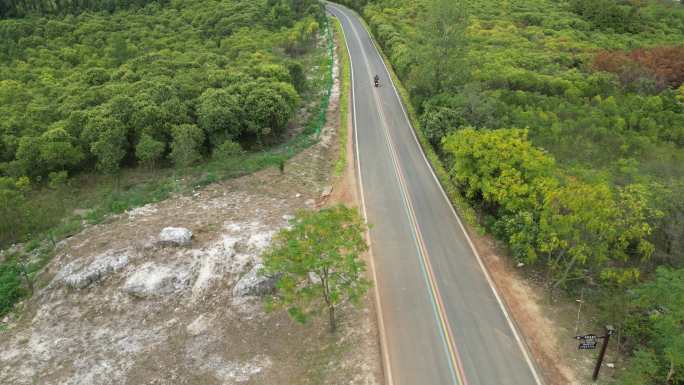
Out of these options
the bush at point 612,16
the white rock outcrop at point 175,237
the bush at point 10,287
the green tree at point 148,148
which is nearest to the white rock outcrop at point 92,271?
the white rock outcrop at point 175,237

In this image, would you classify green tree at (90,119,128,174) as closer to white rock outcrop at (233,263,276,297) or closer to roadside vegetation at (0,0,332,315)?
roadside vegetation at (0,0,332,315)

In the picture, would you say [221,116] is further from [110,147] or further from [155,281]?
[155,281]

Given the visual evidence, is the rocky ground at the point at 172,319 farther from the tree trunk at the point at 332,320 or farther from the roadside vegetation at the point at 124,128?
the roadside vegetation at the point at 124,128

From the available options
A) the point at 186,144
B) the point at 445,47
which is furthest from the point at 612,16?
the point at 186,144

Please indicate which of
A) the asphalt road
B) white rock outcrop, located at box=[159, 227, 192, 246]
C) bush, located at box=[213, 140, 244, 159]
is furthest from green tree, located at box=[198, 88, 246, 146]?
white rock outcrop, located at box=[159, 227, 192, 246]

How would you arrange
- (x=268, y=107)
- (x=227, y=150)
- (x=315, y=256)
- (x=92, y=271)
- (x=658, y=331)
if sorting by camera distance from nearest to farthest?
(x=315, y=256)
(x=658, y=331)
(x=92, y=271)
(x=227, y=150)
(x=268, y=107)

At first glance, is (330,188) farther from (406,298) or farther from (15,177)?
(15,177)

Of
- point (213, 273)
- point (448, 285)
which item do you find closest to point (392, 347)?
point (448, 285)

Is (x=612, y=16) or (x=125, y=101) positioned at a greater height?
(x=612, y=16)
